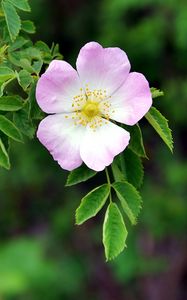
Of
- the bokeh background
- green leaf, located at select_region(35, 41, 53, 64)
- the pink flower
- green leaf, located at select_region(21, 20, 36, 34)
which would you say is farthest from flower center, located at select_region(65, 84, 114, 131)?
the bokeh background

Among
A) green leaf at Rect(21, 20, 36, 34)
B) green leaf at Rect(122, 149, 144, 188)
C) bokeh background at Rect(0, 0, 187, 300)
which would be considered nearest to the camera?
green leaf at Rect(122, 149, 144, 188)

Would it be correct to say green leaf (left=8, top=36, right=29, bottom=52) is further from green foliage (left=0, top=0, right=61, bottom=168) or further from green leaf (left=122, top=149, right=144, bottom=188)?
green leaf (left=122, top=149, right=144, bottom=188)

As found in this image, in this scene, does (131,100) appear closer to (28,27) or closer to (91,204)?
(91,204)

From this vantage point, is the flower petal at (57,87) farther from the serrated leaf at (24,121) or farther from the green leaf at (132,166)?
the green leaf at (132,166)

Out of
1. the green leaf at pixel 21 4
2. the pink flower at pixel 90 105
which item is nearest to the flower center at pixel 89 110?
the pink flower at pixel 90 105

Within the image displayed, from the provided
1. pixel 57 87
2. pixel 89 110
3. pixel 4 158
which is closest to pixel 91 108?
pixel 89 110

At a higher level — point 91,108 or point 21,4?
point 21,4
